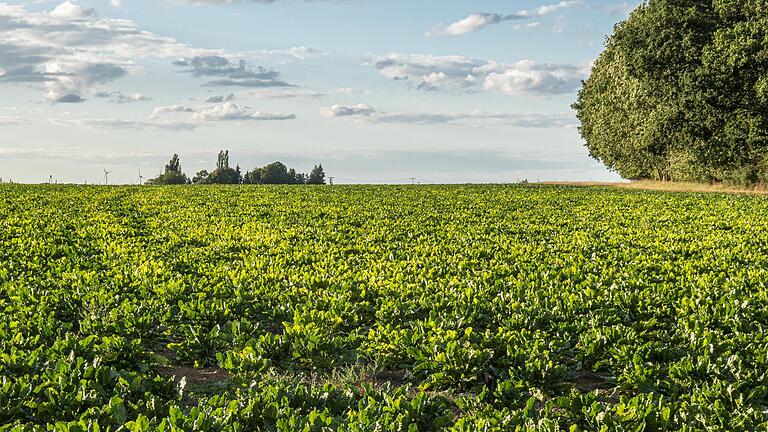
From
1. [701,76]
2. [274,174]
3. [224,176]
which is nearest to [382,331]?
[701,76]

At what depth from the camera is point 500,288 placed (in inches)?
496

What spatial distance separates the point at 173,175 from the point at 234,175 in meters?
12.2

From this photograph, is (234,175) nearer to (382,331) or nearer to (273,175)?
(273,175)

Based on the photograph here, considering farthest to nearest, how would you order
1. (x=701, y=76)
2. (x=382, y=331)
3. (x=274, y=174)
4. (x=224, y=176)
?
(x=274, y=174) < (x=224, y=176) < (x=701, y=76) < (x=382, y=331)

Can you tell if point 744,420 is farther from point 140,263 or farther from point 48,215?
point 48,215

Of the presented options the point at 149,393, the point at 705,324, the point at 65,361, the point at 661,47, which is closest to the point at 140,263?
the point at 65,361

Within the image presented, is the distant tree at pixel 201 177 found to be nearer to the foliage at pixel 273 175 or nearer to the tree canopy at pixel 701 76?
the foliage at pixel 273 175

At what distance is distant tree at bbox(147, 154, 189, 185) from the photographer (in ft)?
439

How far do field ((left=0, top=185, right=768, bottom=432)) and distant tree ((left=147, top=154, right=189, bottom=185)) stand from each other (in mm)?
117863

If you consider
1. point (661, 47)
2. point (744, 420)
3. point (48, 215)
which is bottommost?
point (744, 420)

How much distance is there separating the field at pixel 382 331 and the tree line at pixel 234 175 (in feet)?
379

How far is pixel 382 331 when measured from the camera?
376 inches

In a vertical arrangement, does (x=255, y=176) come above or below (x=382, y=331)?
above

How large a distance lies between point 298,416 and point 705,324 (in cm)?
689
